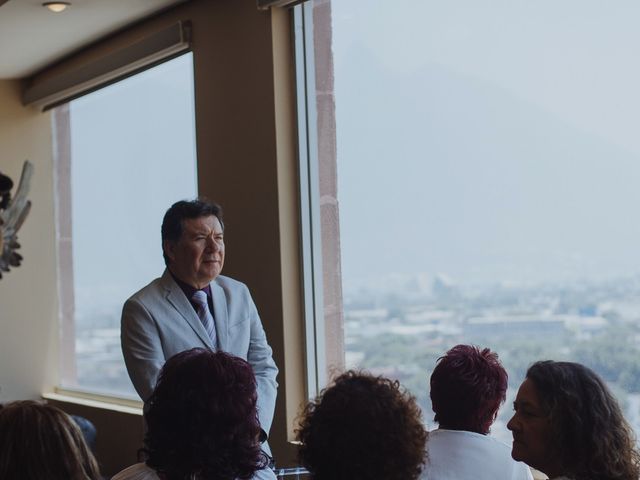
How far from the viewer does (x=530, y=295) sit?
3621mm

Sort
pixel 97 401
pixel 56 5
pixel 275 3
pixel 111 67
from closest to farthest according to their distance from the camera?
pixel 275 3
pixel 56 5
pixel 111 67
pixel 97 401

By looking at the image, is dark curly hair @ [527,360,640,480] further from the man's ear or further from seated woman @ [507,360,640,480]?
the man's ear

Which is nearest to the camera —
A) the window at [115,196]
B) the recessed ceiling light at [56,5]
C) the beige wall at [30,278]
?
the recessed ceiling light at [56,5]

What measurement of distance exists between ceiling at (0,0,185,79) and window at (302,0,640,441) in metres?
1.40

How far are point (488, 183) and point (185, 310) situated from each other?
1242 mm

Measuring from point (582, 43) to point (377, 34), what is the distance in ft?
3.55

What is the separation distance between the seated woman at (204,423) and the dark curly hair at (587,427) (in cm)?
64

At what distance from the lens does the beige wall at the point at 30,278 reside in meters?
7.02

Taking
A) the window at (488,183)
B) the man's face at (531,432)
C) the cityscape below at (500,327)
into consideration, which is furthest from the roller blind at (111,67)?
the man's face at (531,432)

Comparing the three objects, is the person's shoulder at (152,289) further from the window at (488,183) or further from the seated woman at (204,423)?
the seated woman at (204,423)

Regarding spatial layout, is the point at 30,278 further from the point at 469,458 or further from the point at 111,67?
the point at 469,458

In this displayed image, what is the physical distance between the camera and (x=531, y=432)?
85.4 inches

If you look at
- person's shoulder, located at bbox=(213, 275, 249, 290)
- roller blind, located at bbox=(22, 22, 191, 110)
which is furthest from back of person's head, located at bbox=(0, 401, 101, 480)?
roller blind, located at bbox=(22, 22, 191, 110)

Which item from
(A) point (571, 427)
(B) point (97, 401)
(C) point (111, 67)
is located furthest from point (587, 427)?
(B) point (97, 401)
